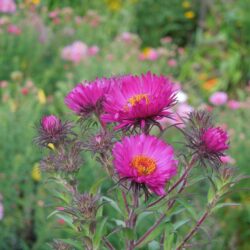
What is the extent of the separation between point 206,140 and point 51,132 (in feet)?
0.92

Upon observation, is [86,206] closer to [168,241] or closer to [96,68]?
[168,241]

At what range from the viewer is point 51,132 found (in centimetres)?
103

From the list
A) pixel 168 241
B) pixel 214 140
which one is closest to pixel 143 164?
pixel 214 140

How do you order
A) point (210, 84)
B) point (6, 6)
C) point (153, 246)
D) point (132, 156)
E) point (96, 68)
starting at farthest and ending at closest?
point (210, 84), point (6, 6), point (96, 68), point (153, 246), point (132, 156)

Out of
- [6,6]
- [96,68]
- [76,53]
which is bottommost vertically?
[96,68]

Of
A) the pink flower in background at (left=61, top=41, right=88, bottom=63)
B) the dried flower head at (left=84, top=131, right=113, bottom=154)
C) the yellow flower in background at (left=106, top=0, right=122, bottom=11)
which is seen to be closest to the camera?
the dried flower head at (left=84, top=131, right=113, bottom=154)

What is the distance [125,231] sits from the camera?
3.30 feet

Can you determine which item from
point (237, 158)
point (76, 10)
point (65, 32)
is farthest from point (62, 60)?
point (237, 158)

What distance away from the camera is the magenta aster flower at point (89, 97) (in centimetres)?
104

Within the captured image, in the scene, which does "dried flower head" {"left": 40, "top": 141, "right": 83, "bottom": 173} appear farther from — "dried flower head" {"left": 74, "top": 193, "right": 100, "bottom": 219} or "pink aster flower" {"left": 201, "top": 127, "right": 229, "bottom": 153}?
"pink aster flower" {"left": 201, "top": 127, "right": 229, "bottom": 153}

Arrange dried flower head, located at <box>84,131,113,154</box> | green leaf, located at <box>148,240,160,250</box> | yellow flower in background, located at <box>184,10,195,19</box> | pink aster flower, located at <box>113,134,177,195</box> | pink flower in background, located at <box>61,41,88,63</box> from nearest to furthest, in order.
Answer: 1. pink aster flower, located at <box>113,134,177,195</box>
2. dried flower head, located at <box>84,131,113,154</box>
3. green leaf, located at <box>148,240,160,250</box>
4. pink flower in background, located at <box>61,41,88,63</box>
5. yellow flower in background, located at <box>184,10,195,19</box>

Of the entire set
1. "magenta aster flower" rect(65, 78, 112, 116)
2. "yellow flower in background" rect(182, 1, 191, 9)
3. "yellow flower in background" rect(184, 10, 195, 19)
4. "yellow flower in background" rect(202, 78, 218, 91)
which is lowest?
"magenta aster flower" rect(65, 78, 112, 116)

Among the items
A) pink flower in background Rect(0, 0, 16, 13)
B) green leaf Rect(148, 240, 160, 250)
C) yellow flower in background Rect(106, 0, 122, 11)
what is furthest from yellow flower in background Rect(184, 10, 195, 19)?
green leaf Rect(148, 240, 160, 250)

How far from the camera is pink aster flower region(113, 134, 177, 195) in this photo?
2.98ft
